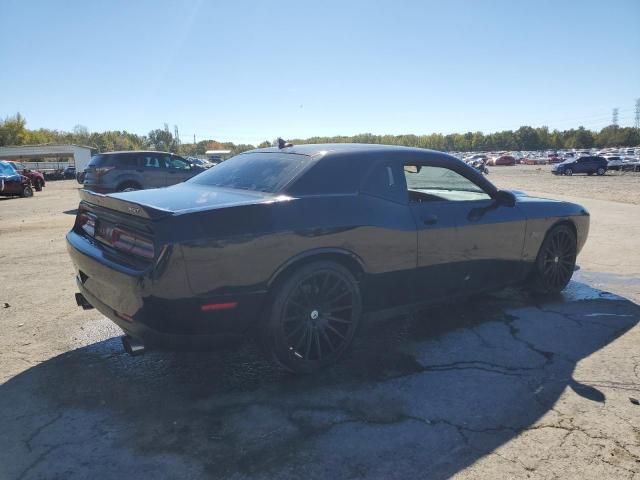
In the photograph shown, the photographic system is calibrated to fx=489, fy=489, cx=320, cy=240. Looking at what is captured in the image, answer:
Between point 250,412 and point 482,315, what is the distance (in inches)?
102

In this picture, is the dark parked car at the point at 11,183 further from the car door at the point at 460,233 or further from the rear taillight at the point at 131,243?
the car door at the point at 460,233

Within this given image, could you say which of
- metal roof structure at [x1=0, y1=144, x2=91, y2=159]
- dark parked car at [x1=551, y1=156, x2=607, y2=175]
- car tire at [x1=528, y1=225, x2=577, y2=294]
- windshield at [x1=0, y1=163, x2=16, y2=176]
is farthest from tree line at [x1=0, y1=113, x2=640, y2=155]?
car tire at [x1=528, y1=225, x2=577, y2=294]

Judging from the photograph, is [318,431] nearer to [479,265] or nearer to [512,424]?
[512,424]

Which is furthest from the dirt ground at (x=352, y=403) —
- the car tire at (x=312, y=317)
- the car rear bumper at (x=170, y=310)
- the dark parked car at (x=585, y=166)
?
the dark parked car at (x=585, y=166)

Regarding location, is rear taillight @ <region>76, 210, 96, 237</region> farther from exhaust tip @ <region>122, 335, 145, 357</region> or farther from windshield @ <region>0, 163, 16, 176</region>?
windshield @ <region>0, 163, 16, 176</region>

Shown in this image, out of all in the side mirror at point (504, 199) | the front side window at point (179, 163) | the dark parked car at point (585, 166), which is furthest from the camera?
the dark parked car at point (585, 166)

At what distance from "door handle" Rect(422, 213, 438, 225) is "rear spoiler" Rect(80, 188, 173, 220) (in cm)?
192

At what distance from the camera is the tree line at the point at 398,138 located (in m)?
93.5

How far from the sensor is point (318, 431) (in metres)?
2.66

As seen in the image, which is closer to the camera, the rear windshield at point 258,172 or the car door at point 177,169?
the rear windshield at point 258,172

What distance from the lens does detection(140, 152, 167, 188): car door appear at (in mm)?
13266

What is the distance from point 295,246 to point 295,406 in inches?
37.9

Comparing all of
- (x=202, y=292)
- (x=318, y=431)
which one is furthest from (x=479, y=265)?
(x=202, y=292)

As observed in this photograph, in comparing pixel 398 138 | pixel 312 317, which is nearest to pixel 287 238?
pixel 312 317
